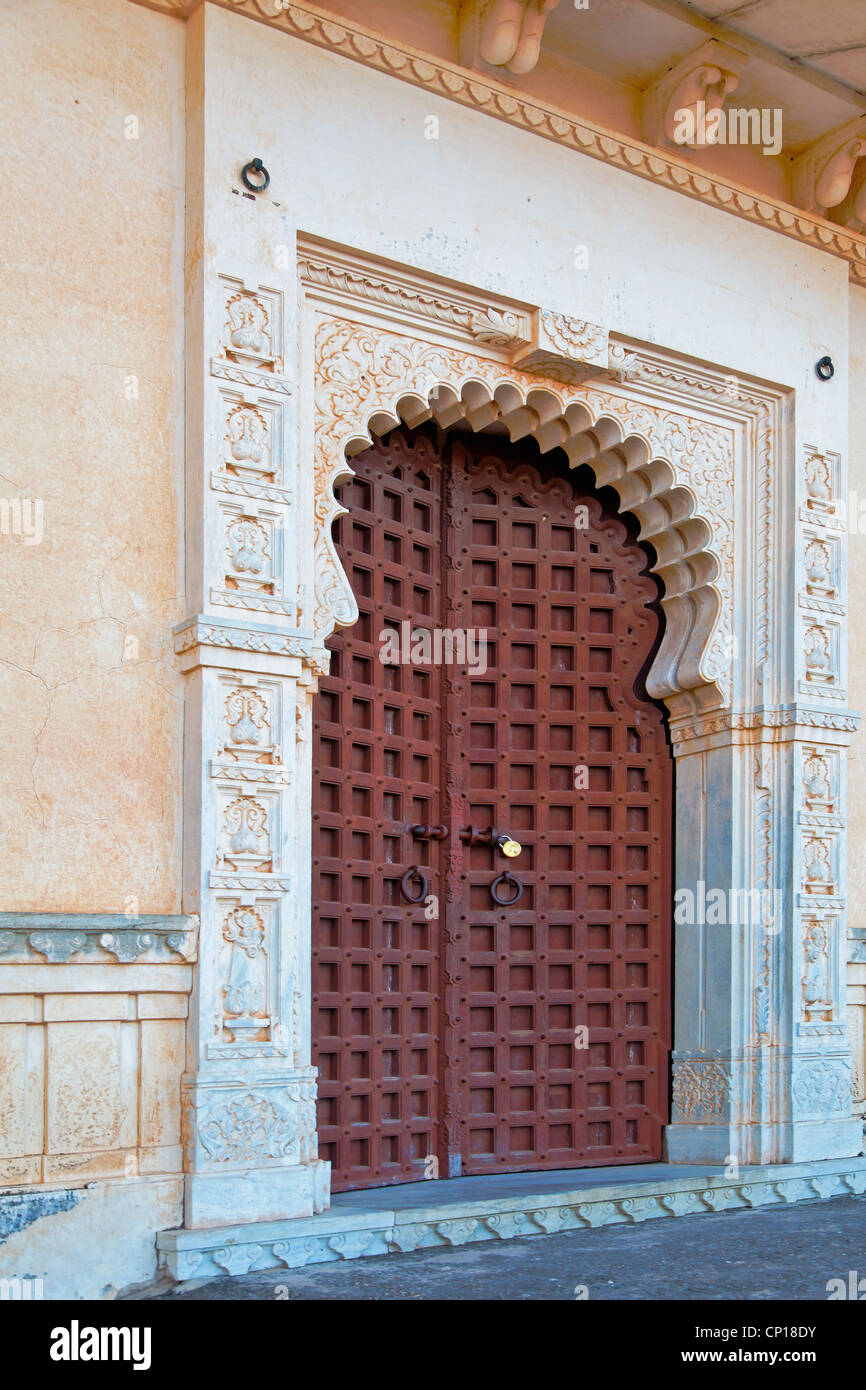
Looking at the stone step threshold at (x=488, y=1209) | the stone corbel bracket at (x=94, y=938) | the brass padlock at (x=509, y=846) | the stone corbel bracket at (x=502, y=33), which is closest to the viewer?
the stone corbel bracket at (x=94, y=938)

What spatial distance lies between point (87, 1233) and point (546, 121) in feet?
15.6

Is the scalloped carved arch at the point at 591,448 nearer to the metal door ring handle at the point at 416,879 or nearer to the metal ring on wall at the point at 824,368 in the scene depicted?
the metal ring on wall at the point at 824,368

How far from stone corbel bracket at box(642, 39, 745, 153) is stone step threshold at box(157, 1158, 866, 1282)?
4589 millimetres

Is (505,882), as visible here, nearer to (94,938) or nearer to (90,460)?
(94,938)

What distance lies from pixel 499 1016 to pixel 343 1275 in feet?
5.97

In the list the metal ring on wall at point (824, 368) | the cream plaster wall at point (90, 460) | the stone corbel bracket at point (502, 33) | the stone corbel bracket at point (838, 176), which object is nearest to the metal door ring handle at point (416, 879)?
the cream plaster wall at point (90, 460)

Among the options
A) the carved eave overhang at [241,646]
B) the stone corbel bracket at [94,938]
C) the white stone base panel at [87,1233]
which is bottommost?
the white stone base panel at [87,1233]

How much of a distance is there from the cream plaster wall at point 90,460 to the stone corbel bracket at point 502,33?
56.7 inches

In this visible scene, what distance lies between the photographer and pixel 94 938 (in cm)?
498

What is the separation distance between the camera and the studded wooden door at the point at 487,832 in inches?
246

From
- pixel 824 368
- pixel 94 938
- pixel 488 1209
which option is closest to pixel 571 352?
pixel 824 368

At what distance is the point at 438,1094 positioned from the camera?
6.48m

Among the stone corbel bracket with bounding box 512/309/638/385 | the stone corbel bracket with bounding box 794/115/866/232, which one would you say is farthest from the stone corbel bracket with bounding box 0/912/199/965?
the stone corbel bracket with bounding box 794/115/866/232

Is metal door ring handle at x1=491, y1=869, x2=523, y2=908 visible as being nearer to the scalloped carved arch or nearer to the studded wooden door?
the studded wooden door
